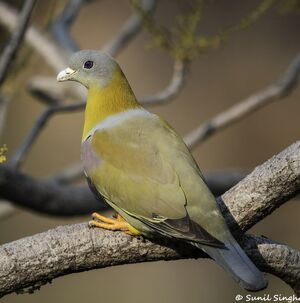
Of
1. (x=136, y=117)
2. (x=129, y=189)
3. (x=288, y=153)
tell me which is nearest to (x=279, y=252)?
(x=288, y=153)

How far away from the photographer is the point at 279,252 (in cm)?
296

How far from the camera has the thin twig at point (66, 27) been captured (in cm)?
492

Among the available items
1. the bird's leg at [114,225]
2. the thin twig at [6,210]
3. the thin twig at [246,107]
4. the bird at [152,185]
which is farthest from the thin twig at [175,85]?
the bird's leg at [114,225]

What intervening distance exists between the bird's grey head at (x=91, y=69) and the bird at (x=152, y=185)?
5.2 inches

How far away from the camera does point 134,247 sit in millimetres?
2990

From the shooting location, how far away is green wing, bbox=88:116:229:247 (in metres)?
2.98

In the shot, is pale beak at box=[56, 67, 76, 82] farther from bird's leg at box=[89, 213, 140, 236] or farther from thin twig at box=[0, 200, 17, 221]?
thin twig at box=[0, 200, 17, 221]

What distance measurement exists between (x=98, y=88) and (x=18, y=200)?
74 centimetres

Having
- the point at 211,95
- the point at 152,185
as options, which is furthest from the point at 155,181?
the point at 211,95

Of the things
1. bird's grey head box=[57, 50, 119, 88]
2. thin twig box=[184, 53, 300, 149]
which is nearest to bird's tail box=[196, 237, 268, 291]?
bird's grey head box=[57, 50, 119, 88]

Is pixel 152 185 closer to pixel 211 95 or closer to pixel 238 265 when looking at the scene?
pixel 238 265

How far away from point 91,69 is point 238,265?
1.25 metres

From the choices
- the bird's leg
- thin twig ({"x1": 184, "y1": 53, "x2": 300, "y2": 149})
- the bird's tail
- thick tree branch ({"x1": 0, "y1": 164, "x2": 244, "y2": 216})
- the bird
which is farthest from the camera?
thin twig ({"x1": 184, "y1": 53, "x2": 300, "y2": 149})

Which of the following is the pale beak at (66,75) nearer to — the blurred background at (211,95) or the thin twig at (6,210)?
the thin twig at (6,210)
